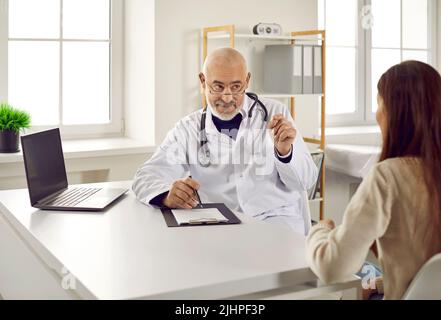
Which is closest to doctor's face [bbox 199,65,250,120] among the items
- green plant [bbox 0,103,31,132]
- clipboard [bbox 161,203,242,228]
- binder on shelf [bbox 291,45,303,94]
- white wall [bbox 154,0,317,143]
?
clipboard [bbox 161,203,242,228]

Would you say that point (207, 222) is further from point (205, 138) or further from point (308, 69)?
point (308, 69)

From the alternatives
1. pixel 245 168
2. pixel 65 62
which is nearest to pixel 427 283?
pixel 245 168

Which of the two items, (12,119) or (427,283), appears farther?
(12,119)

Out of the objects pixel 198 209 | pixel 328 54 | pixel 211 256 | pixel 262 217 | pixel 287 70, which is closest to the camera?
pixel 211 256

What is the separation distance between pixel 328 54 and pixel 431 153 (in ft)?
10.8

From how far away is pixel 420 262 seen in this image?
125 cm

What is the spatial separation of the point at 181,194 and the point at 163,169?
14.2 inches

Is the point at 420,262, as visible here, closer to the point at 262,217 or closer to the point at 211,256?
the point at 211,256

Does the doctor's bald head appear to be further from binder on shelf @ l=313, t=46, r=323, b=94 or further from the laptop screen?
binder on shelf @ l=313, t=46, r=323, b=94

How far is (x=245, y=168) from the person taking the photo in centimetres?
246

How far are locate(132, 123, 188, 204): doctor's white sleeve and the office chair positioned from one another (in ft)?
3.36

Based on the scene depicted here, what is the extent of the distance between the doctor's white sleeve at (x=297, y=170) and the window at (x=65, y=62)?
5.47 ft

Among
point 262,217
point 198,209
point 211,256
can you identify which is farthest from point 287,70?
point 211,256

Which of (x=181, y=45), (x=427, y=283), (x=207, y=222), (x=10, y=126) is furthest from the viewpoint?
(x=181, y=45)
